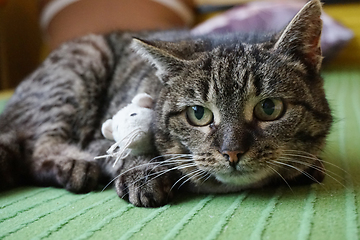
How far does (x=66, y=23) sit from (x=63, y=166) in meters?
2.04

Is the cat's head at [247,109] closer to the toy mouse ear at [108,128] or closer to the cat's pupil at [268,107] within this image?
the cat's pupil at [268,107]

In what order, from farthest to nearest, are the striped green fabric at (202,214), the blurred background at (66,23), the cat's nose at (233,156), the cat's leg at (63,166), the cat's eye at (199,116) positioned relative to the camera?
1. the blurred background at (66,23)
2. the cat's leg at (63,166)
3. the cat's eye at (199,116)
4. the cat's nose at (233,156)
5. the striped green fabric at (202,214)

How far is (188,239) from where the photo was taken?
0.81 metres

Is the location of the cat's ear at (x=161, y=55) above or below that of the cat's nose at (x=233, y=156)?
above

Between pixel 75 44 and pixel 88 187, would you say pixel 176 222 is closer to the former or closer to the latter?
pixel 88 187

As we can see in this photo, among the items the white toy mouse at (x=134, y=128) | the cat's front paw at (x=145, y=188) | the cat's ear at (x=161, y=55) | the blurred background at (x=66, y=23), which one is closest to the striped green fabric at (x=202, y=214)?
the cat's front paw at (x=145, y=188)

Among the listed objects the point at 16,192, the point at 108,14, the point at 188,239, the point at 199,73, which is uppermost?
the point at 108,14

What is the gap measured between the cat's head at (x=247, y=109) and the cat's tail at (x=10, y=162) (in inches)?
23.3

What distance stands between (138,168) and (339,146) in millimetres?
862

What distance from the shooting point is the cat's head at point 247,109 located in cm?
102

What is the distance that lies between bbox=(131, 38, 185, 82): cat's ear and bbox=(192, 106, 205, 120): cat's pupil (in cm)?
16

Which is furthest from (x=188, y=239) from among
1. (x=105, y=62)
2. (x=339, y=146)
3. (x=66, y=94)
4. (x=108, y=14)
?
(x=108, y=14)

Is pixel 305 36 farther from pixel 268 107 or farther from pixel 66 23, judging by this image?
pixel 66 23

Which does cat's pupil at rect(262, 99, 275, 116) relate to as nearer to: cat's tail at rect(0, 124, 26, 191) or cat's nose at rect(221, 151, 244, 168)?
cat's nose at rect(221, 151, 244, 168)
